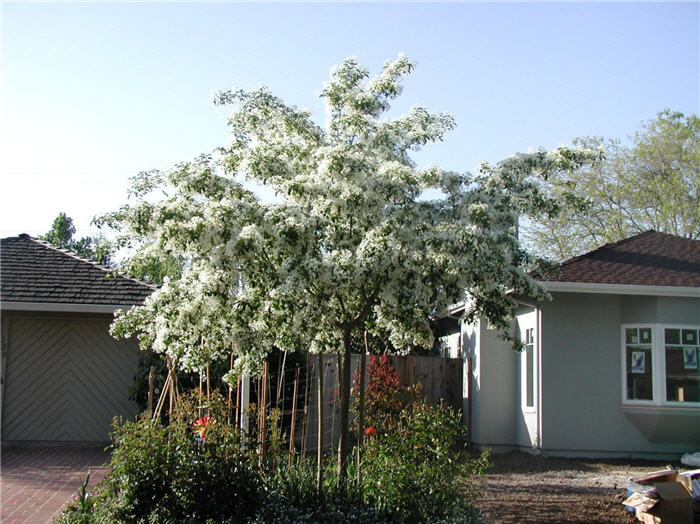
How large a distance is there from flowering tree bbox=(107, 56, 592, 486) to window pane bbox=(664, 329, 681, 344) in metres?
6.09

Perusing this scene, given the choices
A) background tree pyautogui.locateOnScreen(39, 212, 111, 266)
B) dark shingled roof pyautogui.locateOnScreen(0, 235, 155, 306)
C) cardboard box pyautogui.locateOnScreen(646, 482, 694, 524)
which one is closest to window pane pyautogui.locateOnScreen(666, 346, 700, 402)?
cardboard box pyautogui.locateOnScreen(646, 482, 694, 524)

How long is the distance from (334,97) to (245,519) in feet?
14.3

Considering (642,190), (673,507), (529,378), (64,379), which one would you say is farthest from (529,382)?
(642,190)

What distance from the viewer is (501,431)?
46.4ft

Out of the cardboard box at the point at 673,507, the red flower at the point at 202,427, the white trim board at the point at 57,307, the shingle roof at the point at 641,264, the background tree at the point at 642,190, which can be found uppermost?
the background tree at the point at 642,190

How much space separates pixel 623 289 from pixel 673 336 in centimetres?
118

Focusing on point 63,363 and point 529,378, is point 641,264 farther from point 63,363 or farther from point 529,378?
point 63,363

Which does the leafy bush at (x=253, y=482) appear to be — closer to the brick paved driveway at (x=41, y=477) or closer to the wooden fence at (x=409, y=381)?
the brick paved driveway at (x=41, y=477)

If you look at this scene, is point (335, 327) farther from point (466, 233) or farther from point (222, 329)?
point (466, 233)

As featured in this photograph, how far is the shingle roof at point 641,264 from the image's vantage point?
493 inches

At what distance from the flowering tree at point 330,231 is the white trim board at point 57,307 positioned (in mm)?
5748

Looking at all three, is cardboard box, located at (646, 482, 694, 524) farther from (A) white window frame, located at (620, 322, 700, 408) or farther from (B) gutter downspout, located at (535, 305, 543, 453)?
(B) gutter downspout, located at (535, 305, 543, 453)

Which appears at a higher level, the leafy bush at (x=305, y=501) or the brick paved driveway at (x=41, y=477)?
the leafy bush at (x=305, y=501)

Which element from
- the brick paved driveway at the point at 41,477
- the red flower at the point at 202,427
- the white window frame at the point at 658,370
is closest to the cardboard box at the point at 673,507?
the red flower at the point at 202,427
